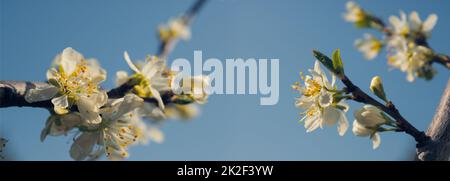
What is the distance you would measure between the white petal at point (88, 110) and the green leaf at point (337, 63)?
630mm

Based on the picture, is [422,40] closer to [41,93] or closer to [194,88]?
[194,88]

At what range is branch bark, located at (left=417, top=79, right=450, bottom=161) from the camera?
1.15m

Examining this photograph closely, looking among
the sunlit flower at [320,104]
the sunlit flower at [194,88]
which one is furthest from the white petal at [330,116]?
the sunlit flower at [194,88]

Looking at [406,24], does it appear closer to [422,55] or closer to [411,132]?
[422,55]

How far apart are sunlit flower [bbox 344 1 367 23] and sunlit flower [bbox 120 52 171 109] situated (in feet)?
3.08

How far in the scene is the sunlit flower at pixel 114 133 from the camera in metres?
1.15

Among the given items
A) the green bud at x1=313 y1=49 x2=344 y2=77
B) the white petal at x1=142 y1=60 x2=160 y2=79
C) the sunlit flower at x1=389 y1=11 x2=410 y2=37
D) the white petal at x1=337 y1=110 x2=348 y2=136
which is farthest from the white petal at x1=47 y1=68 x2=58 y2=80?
the sunlit flower at x1=389 y1=11 x2=410 y2=37

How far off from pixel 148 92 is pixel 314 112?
0.50 metres

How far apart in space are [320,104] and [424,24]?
0.64 metres

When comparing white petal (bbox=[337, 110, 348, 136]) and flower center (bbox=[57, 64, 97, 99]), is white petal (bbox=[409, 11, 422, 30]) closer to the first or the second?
white petal (bbox=[337, 110, 348, 136])

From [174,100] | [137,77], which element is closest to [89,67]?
[137,77]

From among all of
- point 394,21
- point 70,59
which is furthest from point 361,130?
point 70,59

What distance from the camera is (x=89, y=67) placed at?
1.26m

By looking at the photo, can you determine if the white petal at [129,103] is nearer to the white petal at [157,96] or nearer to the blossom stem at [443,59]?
the white petal at [157,96]
